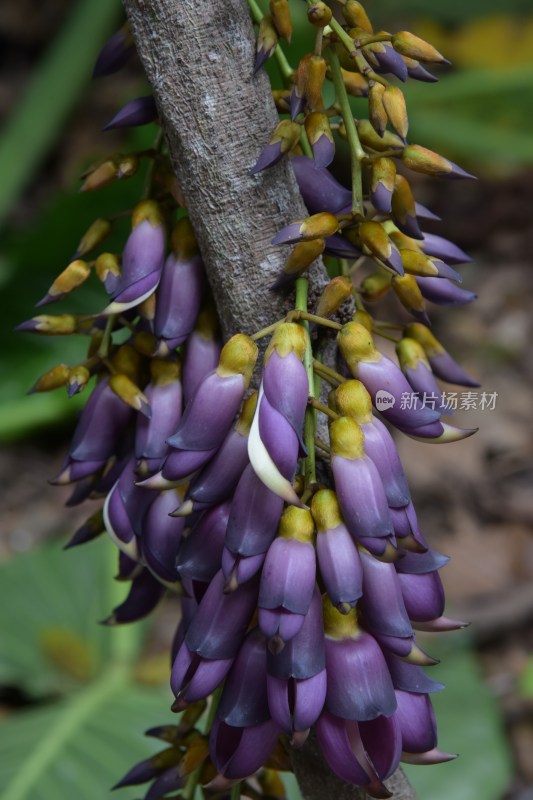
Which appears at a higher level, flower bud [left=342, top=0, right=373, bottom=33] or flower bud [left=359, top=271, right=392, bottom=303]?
flower bud [left=342, top=0, right=373, bottom=33]

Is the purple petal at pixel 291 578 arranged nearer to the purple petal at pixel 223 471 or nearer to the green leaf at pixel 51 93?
the purple petal at pixel 223 471

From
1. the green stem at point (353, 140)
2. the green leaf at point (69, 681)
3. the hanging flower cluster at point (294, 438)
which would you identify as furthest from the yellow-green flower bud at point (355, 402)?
the green leaf at point (69, 681)

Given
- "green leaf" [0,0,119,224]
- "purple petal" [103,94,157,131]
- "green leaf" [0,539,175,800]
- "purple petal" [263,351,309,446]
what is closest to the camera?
"purple petal" [263,351,309,446]

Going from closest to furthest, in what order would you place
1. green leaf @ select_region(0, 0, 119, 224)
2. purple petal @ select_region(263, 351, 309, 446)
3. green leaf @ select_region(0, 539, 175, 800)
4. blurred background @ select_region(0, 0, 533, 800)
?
purple petal @ select_region(263, 351, 309, 446) → green leaf @ select_region(0, 539, 175, 800) → blurred background @ select_region(0, 0, 533, 800) → green leaf @ select_region(0, 0, 119, 224)

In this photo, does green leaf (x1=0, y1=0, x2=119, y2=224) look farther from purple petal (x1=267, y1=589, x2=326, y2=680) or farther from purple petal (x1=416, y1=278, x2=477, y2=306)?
purple petal (x1=267, y1=589, x2=326, y2=680)

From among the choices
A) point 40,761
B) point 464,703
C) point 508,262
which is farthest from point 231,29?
point 508,262

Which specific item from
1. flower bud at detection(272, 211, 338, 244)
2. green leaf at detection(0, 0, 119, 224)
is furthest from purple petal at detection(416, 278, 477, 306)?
green leaf at detection(0, 0, 119, 224)

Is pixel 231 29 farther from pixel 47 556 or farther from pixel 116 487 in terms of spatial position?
pixel 47 556
